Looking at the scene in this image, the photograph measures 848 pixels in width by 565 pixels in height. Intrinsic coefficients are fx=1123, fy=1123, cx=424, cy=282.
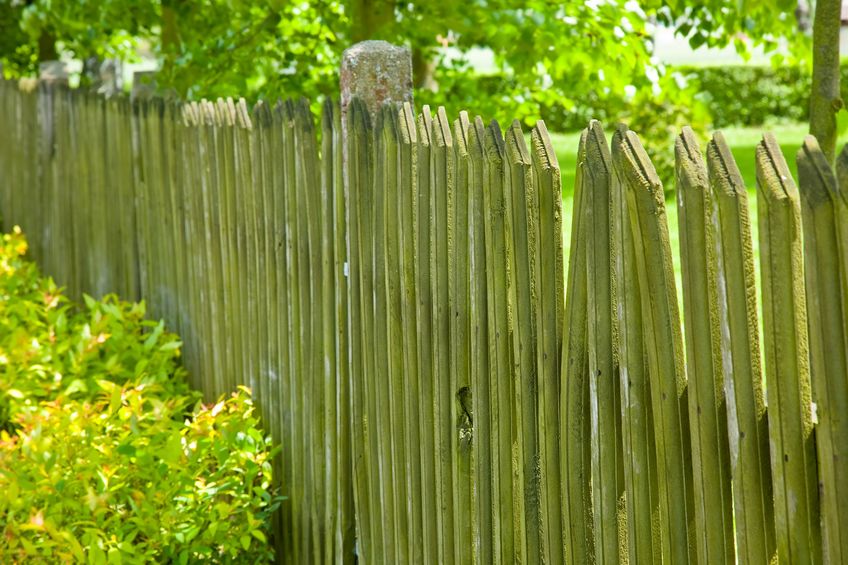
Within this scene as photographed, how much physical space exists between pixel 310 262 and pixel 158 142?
1593 mm

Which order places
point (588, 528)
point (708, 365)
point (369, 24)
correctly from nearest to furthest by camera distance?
point (708, 365) → point (588, 528) → point (369, 24)

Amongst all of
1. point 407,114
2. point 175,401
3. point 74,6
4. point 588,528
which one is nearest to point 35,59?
point 74,6

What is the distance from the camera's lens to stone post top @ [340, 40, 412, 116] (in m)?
3.18

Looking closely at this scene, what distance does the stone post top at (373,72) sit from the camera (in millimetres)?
3182

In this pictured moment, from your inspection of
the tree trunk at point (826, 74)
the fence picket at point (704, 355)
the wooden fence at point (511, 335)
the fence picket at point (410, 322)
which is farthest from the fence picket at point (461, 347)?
the tree trunk at point (826, 74)

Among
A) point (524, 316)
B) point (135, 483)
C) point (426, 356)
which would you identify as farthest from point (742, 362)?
point (135, 483)

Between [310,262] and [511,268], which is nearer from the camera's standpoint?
[511,268]

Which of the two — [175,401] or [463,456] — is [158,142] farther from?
[463,456]

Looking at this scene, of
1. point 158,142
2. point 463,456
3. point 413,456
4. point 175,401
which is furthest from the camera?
point 158,142

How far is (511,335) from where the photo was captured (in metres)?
2.45

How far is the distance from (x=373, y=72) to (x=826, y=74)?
50.1 inches

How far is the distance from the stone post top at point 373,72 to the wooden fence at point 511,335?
0.29 ft

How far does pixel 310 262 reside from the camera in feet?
11.3

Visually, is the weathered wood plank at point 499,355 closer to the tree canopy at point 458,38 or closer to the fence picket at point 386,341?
the fence picket at point 386,341
